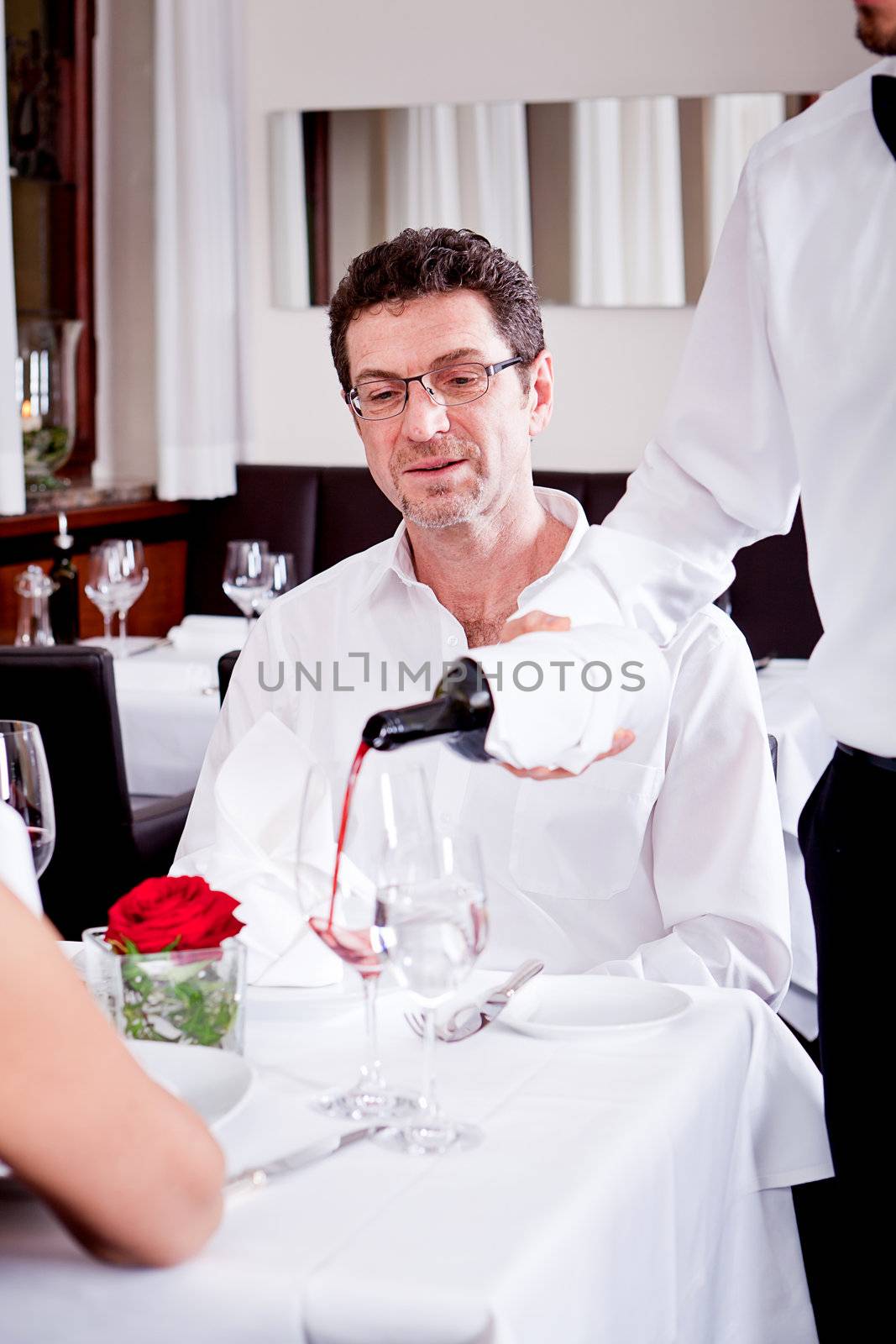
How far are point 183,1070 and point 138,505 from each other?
3863 millimetres

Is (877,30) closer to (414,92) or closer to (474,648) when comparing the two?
(474,648)

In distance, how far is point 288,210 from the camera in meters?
5.02

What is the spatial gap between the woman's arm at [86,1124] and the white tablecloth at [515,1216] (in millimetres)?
38

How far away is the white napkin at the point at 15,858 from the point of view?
3.60 ft

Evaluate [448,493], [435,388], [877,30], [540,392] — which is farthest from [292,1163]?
[540,392]

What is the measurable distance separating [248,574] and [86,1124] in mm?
2721

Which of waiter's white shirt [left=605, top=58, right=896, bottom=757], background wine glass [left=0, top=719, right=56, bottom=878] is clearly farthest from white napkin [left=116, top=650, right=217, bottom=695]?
waiter's white shirt [left=605, top=58, right=896, bottom=757]

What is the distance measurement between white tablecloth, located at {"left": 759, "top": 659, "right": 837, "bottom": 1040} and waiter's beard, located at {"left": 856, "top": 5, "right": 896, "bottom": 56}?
1342 millimetres

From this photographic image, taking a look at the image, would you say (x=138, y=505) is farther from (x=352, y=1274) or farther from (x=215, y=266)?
(x=352, y=1274)

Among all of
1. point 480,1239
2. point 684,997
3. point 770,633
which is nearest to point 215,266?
point 770,633

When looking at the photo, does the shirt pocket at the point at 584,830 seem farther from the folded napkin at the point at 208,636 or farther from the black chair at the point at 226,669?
the folded napkin at the point at 208,636

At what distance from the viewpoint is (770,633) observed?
4.21m

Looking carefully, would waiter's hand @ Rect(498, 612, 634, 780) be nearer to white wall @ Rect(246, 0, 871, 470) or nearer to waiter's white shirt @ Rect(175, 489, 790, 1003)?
waiter's white shirt @ Rect(175, 489, 790, 1003)

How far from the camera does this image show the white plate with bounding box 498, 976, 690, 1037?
113 centimetres
